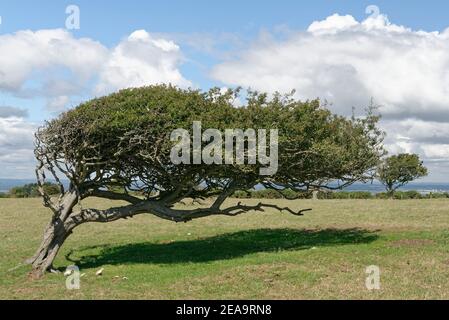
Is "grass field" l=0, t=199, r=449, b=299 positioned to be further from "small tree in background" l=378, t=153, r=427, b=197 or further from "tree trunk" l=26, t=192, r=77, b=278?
"small tree in background" l=378, t=153, r=427, b=197

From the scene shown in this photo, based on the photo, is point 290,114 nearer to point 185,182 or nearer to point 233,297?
point 185,182

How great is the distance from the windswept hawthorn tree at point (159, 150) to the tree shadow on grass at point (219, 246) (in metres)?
1.57

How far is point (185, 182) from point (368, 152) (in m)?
7.19

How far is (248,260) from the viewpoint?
54.5ft

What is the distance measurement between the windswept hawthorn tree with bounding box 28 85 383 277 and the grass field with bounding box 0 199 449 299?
1875mm

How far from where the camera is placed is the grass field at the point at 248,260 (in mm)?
12891

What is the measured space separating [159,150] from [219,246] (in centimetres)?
609

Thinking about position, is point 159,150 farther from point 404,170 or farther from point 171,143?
point 404,170

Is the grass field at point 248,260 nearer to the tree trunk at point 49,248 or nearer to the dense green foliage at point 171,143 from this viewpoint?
the tree trunk at point 49,248

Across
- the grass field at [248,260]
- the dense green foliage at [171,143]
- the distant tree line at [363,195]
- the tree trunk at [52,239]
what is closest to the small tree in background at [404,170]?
the distant tree line at [363,195]

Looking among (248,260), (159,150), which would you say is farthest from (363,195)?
(159,150)

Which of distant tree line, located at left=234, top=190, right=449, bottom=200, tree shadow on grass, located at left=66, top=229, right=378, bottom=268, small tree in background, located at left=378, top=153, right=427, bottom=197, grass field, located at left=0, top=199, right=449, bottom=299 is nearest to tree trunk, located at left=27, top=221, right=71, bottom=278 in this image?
grass field, located at left=0, top=199, right=449, bottom=299
